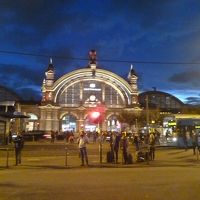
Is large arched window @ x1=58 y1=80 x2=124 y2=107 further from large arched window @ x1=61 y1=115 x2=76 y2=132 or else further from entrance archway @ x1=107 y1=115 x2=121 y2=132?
large arched window @ x1=61 y1=115 x2=76 y2=132

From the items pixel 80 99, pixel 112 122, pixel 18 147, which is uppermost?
pixel 80 99

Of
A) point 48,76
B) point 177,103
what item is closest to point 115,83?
point 48,76

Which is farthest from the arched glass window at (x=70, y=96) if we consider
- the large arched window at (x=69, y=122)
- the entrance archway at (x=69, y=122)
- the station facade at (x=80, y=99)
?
the large arched window at (x=69, y=122)

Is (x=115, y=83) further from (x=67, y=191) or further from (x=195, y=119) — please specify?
(x=67, y=191)

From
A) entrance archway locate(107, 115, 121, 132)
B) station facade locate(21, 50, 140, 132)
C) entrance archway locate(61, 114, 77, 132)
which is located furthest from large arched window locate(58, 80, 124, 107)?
entrance archway locate(61, 114, 77, 132)

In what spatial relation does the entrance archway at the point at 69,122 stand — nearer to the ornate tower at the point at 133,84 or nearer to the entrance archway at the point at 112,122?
the entrance archway at the point at 112,122

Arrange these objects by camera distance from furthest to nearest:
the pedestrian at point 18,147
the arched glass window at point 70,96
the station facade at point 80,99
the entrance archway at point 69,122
Result: the entrance archway at point 69,122 → the arched glass window at point 70,96 → the station facade at point 80,99 → the pedestrian at point 18,147

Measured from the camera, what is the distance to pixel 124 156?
25.4 meters

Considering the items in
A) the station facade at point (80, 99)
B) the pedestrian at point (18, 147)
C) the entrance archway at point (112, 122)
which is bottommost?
the pedestrian at point (18, 147)

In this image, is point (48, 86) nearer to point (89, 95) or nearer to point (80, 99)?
point (80, 99)

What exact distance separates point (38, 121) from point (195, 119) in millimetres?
64610

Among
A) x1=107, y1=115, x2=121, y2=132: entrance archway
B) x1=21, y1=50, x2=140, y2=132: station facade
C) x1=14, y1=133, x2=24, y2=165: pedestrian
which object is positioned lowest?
x1=14, y1=133, x2=24, y2=165: pedestrian

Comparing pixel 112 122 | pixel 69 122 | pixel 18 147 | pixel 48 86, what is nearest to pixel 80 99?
pixel 69 122

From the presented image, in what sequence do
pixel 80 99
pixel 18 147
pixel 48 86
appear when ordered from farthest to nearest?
1. pixel 80 99
2. pixel 48 86
3. pixel 18 147
